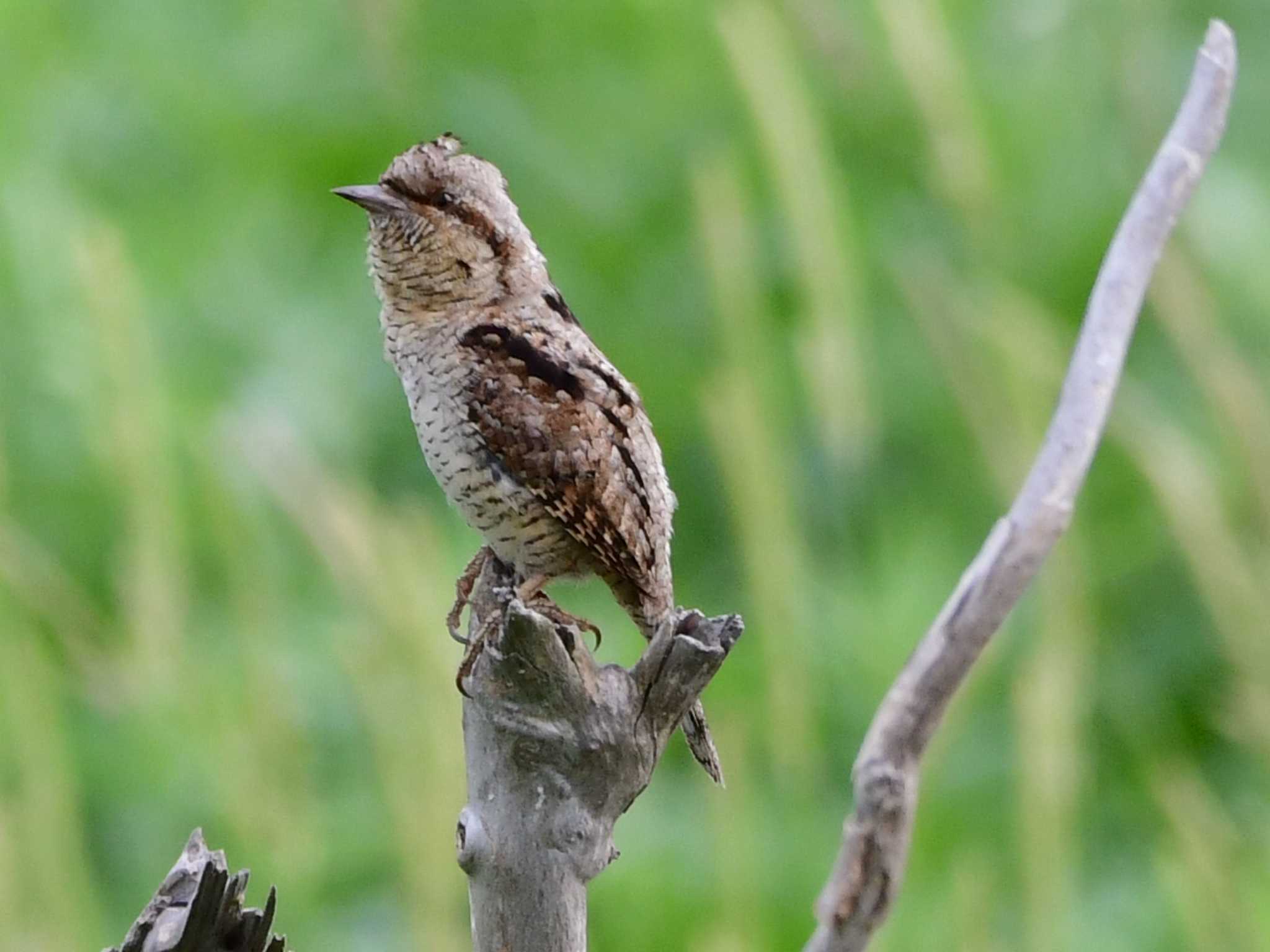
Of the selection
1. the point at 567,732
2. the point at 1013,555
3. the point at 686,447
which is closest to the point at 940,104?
the point at 686,447

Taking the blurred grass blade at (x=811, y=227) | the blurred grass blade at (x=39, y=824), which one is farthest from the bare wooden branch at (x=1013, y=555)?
the blurred grass blade at (x=39, y=824)

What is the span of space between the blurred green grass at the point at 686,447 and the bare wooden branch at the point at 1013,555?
1370mm

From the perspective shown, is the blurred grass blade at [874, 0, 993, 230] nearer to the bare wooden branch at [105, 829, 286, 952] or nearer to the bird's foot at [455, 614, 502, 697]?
the bird's foot at [455, 614, 502, 697]

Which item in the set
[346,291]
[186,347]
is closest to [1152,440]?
[346,291]

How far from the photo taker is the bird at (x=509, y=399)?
2.37m

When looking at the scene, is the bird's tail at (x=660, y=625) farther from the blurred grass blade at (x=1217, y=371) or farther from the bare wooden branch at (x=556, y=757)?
the blurred grass blade at (x=1217, y=371)

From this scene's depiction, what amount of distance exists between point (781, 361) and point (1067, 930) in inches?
76.5

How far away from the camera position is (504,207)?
2549 mm

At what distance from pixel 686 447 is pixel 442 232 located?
102 inches

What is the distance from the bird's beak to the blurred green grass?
1.80 feet

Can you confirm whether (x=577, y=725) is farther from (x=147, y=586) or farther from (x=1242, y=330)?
(x=1242, y=330)

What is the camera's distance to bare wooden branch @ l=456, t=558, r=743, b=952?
1.82 m

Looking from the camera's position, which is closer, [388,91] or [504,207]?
[504,207]

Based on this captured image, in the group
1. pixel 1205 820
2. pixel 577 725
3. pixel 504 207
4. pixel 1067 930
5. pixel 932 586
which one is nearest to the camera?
pixel 577 725
